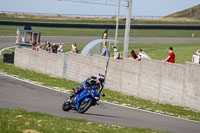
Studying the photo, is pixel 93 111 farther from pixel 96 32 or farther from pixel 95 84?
pixel 96 32

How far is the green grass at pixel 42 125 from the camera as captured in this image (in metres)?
10.0

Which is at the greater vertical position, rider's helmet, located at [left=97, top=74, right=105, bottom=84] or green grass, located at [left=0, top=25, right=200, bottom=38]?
green grass, located at [left=0, top=25, right=200, bottom=38]

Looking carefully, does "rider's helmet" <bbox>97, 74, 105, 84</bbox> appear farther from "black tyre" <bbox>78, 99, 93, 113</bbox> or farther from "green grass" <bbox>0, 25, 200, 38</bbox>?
"green grass" <bbox>0, 25, 200, 38</bbox>

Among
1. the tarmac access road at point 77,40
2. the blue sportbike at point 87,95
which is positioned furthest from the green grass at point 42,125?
the tarmac access road at point 77,40

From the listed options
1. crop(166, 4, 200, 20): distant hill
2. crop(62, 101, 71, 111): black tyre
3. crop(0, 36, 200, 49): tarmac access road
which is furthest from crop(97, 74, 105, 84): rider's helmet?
crop(166, 4, 200, 20): distant hill

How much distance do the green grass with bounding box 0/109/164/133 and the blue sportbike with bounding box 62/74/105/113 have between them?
220 cm

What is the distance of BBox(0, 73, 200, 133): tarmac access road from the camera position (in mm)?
13930

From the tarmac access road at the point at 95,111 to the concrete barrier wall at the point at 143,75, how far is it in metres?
2.94

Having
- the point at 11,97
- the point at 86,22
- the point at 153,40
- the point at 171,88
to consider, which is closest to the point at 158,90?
the point at 171,88

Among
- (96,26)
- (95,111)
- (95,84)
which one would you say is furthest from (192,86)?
(96,26)

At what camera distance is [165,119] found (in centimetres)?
1608

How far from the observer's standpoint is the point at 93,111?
53.7 feet

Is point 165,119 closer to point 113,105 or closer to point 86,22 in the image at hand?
point 113,105

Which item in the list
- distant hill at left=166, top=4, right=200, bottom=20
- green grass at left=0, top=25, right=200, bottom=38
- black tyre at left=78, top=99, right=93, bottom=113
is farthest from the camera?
distant hill at left=166, top=4, right=200, bottom=20
